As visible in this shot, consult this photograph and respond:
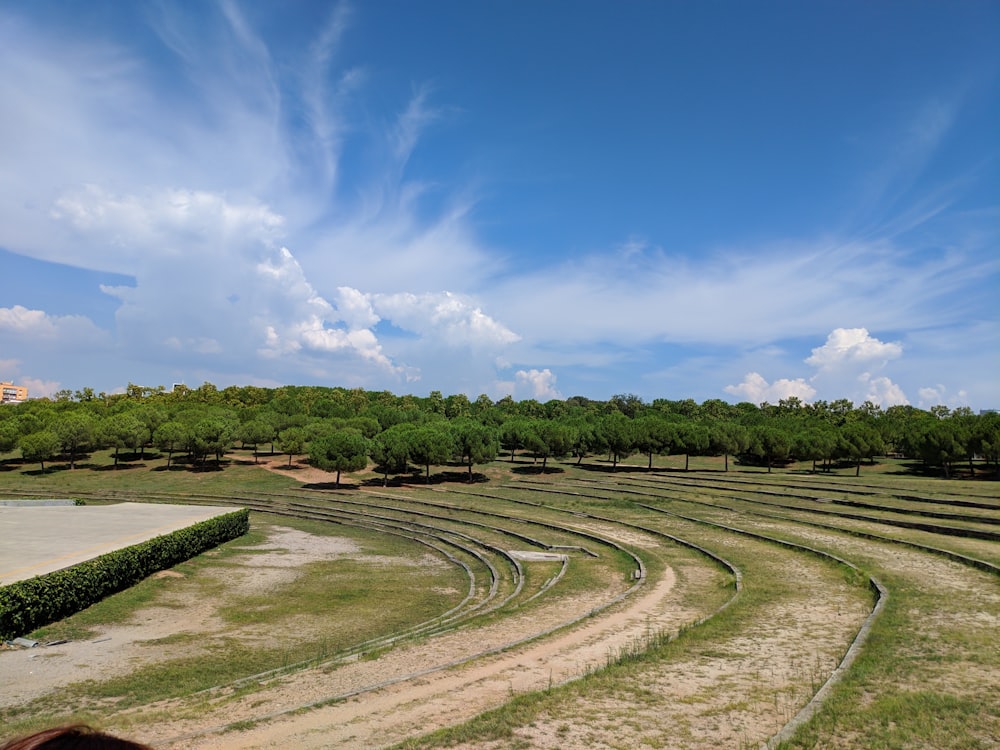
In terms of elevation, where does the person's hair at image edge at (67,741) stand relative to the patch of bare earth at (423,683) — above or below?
above

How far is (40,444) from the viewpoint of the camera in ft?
212

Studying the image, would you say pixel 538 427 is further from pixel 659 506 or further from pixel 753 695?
pixel 753 695

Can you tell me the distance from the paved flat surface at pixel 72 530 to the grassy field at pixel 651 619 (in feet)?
8.39

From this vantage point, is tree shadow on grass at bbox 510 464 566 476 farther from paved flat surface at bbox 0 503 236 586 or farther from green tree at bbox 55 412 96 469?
green tree at bbox 55 412 96 469

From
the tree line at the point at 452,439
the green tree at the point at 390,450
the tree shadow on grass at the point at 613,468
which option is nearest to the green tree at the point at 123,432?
the tree line at the point at 452,439

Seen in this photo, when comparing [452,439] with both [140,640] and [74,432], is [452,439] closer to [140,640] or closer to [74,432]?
[74,432]

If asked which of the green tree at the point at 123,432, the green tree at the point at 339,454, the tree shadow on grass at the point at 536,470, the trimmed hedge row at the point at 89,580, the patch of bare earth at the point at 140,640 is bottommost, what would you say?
the patch of bare earth at the point at 140,640

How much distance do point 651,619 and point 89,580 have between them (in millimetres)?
18665

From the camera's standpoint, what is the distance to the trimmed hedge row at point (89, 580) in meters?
17.2

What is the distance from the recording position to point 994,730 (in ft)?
29.7

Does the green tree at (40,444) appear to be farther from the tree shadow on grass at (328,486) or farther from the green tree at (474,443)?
the green tree at (474,443)

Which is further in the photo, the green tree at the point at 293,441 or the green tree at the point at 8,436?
the green tree at the point at 8,436

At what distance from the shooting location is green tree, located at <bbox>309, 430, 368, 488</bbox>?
56.8 metres

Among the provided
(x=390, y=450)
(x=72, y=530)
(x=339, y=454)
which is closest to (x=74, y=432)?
(x=339, y=454)
